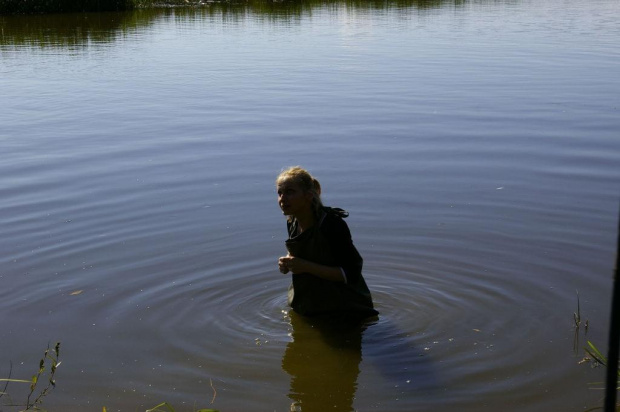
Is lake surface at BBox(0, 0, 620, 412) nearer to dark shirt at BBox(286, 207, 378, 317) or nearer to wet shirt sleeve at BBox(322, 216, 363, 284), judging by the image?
dark shirt at BBox(286, 207, 378, 317)

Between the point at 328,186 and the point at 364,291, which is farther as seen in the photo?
the point at 328,186

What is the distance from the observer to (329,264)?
6.15 m

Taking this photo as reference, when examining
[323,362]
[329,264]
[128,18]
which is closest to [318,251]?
[329,264]

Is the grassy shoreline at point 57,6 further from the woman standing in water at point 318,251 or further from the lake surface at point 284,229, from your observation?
the woman standing in water at point 318,251

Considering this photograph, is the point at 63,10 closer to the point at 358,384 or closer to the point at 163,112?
the point at 163,112

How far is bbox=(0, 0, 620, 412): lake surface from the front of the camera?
5.81 meters

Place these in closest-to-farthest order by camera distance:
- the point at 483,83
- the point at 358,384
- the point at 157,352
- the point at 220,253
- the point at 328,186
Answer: the point at 358,384 → the point at 157,352 → the point at 220,253 → the point at 328,186 → the point at 483,83

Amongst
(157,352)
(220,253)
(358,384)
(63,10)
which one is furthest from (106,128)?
(63,10)

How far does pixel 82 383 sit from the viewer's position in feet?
18.9

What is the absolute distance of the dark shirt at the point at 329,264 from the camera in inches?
238

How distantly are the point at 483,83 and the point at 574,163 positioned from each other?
6645 mm

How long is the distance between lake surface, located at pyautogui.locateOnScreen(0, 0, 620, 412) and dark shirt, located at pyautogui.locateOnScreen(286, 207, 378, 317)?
0.19 metres

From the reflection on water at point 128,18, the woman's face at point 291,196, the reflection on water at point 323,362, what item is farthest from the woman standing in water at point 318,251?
the reflection on water at point 128,18

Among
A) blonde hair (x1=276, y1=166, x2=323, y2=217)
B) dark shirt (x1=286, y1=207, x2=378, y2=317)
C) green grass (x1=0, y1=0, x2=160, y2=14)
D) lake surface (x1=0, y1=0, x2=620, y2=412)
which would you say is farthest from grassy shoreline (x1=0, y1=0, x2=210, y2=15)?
blonde hair (x1=276, y1=166, x2=323, y2=217)
